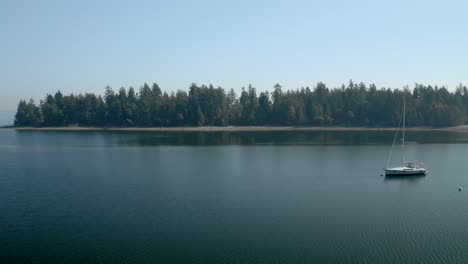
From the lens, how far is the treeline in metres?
166

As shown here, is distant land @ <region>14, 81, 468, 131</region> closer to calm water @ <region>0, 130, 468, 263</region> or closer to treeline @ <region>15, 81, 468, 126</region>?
treeline @ <region>15, 81, 468, 126</region>

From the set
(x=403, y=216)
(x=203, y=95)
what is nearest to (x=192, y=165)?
(x=403, y=216)

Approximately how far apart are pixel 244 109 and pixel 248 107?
2.27 meters

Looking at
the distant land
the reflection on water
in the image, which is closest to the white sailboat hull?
the reflection on water

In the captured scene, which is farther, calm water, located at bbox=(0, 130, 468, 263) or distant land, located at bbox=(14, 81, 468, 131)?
distant land, located at bbox=(14, 81, 468, 131)

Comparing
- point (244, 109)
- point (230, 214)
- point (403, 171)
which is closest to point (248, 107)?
point (244, 109)

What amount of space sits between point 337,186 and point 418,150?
46544 millimetres

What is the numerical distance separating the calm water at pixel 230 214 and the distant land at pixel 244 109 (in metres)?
108

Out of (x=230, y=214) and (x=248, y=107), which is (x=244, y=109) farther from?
(x=230, y=214)

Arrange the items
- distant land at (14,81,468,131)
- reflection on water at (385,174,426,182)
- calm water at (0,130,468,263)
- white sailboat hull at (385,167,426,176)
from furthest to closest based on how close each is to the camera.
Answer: distant land at (14,81,468,131)
white sailboat hull at (385,167,426,176)
reflection on water at (385,174,426,182)
calm water at (0,130,468,263)

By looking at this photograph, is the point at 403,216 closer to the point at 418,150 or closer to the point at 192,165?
the point at 192,165

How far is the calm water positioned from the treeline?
10839 centimetres

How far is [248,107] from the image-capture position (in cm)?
17975

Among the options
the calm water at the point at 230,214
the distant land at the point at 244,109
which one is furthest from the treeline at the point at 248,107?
the calm water at the point at 230,214
